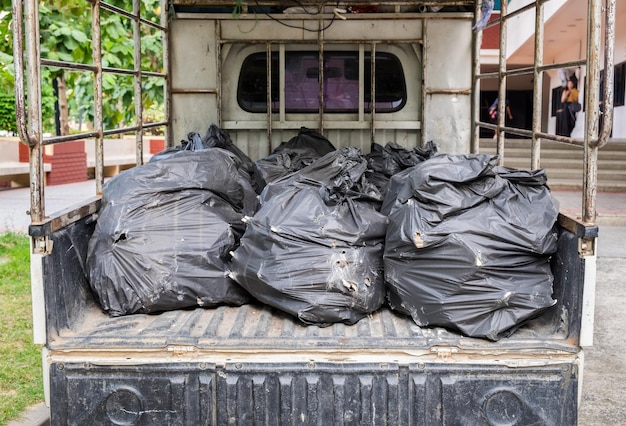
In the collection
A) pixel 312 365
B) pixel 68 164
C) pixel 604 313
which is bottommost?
pixel 604 313

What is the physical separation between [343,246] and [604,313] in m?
4.09

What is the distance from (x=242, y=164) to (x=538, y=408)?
2.38 meters

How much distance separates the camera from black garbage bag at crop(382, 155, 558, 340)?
284 cm

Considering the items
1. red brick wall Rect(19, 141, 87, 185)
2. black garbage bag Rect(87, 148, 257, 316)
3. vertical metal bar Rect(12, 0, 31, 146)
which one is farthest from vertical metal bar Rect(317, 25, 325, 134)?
red brick wall Rect(19, 141, 87, 185)

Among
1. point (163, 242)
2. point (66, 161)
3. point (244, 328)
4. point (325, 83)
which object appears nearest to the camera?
point (244, 328)

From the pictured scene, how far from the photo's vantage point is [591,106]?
2738 mm

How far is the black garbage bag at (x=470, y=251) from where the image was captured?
284 cm

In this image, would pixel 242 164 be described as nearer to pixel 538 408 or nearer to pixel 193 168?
pixel 193 168

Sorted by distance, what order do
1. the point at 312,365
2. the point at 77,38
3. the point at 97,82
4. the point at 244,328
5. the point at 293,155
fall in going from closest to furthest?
the point at 312,365 < the point at 244,328 < the point at 97,82 < the point at 293,155 < the point at 77,38

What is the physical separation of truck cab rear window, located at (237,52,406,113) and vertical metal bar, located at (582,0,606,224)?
2231 millimetres

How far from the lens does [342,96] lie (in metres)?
4.95

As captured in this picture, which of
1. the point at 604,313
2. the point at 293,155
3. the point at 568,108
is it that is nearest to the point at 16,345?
the point at 293,155

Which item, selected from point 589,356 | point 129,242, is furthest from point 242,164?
point 589,356

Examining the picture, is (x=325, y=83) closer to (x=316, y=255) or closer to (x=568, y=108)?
(x=316, y=255)
